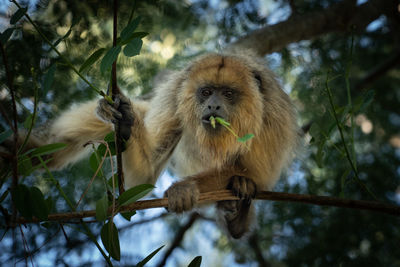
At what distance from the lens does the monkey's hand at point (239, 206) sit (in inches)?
109

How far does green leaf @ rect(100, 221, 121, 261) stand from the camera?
1.66 m

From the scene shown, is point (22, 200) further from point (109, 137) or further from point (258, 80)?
point (258, 80)

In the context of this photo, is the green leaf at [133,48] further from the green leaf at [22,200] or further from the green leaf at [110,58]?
the green leaf at [22,200]

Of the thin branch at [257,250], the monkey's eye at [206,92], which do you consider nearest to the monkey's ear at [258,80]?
the monkey's eye at [206,92]

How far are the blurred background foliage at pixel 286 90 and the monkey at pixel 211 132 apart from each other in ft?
0.74

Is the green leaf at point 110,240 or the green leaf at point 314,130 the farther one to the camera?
the green leaf at point 314,130

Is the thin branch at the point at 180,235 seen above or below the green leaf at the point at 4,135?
below

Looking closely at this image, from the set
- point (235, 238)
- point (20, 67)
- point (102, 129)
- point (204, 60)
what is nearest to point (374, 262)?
point (235, 238)

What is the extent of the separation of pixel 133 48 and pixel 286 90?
2041 mm

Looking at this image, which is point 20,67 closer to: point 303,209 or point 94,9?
point 94,9

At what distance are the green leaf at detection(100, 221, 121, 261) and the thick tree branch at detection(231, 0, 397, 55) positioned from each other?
2.60 m

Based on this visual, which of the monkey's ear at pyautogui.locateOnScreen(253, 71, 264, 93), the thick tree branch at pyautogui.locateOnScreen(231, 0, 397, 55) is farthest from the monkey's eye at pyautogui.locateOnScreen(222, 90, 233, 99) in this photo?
the thick tree branch at pyautogui.locateOnScreen(231, 0, 397, 55)

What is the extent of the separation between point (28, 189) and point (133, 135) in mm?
1243

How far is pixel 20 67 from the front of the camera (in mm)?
2545
